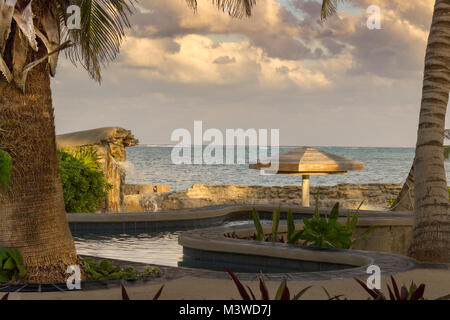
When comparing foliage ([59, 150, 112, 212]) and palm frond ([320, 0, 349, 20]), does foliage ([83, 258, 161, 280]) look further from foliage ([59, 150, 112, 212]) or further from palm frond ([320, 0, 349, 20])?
foliage ([59, 150, 112, 212])

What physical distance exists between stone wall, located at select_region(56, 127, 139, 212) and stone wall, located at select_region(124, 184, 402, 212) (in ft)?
8.13

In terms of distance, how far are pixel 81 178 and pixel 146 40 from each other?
62.7ft

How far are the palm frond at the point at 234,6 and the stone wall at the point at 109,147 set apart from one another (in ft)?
33.5

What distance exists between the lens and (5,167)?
19.2 feet

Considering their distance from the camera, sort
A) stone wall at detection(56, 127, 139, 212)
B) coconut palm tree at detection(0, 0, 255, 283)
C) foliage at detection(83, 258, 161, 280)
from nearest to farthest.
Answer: coconut palm tree at detection(0, 0, 255, 283), foliage at detection(83, 258, 161, 280), stone wall at detection(56, 127, 139, 212)

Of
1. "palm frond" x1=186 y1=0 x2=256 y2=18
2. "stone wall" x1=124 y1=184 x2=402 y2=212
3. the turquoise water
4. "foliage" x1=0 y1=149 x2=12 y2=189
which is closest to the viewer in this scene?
"foliage" x1=0 y1=149 x2=12 y2=189

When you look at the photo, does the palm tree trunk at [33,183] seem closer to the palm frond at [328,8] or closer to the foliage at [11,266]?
the foliage at [11,266]

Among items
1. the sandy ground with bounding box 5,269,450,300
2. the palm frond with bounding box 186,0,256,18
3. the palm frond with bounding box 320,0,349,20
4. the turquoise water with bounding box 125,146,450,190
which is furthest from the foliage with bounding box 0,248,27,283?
the turquoise water with bounding box 125,146,450,190

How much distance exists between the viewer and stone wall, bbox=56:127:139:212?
689 inches

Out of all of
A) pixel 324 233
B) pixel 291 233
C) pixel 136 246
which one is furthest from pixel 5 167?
pixel 136 246

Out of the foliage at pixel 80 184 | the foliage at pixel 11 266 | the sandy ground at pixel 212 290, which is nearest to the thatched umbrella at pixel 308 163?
the foliage at pixel 80 184

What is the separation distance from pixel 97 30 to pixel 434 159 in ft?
15.0

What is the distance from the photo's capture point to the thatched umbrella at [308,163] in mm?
14391

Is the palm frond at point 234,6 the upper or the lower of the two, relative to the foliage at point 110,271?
upper
